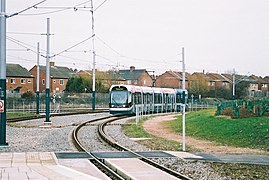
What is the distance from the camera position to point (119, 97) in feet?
158

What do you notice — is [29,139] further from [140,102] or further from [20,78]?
[20,78]

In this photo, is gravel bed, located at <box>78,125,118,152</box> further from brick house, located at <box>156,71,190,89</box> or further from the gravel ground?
brick house, located at <box>156,71,190,89</box>

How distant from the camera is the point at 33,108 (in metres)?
64.6

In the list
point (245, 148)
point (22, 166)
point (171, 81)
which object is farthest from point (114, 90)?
point (171, 81)

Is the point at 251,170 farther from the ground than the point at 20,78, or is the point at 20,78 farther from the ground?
the point at 20,78

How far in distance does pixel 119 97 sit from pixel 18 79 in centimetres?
5588

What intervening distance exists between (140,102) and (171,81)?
62670mm

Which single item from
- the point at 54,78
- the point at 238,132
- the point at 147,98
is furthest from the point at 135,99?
the point at 54,78

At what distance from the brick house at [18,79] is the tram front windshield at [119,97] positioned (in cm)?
5120

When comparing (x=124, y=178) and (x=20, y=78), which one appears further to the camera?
(x=20, y=78)

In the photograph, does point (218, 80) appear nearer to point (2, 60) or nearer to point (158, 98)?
point (158, 98)

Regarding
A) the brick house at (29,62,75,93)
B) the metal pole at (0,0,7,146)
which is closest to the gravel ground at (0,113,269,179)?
the metal pole at (0,0,7,146)

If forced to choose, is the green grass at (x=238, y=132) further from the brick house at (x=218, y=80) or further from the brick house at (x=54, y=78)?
the brick house at (x=218, y=80)

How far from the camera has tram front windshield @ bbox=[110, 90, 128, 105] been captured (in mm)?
48094
